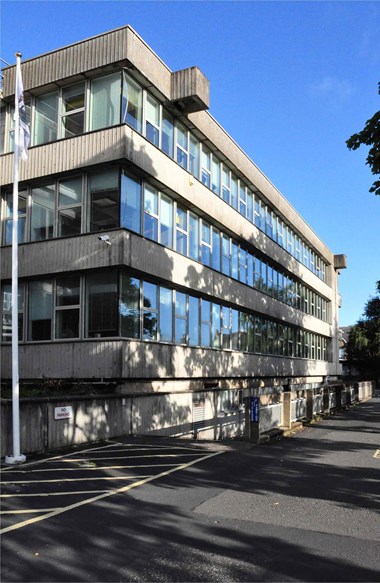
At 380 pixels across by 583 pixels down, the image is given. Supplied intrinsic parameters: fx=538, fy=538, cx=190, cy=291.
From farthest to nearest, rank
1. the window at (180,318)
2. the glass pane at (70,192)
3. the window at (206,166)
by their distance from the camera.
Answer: the window at (206,166) < the window at (180,318) < the glass pane at (70,192)

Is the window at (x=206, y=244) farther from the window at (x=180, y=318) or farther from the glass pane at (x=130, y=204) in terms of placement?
the glass pane at (x=130, y=204)

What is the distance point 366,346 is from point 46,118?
50.8 meters

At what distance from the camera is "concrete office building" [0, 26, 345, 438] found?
16.3m

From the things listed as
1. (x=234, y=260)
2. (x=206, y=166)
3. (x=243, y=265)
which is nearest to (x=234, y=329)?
(x=234, y=260)

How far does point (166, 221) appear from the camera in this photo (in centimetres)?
1908

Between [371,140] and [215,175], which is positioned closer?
[371,140]

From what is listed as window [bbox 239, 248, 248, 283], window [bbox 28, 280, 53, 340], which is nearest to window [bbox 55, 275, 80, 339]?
window [bbox 28, 280, 53, 340]

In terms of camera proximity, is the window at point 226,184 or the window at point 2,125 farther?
the window at point 226,184

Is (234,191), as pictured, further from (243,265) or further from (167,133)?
(167,133)

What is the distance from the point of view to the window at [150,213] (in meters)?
17.6

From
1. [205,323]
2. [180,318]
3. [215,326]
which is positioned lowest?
[215,326]

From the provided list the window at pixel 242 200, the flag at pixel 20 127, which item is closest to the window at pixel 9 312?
the flag at pixel 20 127

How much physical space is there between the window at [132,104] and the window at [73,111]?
168 centimetres

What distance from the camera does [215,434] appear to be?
57.2ft
